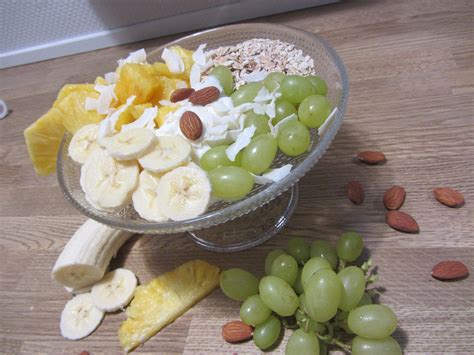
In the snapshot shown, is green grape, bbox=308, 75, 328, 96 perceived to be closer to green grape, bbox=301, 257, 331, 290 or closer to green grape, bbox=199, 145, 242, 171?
green grape, bbox=199, 145, 242, 171

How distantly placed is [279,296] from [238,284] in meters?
0.08

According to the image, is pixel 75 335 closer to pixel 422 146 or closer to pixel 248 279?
pixel 248 279

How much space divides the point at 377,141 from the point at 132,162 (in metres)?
0.50

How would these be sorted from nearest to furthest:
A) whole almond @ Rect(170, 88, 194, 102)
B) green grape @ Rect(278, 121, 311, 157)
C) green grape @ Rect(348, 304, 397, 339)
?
1. green grape @ Rect(348, 304, 397, 339)
2. green grape @ Rect(278, 121, 311, 157)
3. whole almond @ Rect(170, 88, 194, 102)

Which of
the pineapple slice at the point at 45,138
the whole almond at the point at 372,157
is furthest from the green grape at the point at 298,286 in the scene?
the pineapple slice at the point at 45,138

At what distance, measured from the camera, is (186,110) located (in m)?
0.69

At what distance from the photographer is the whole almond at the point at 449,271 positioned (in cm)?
62

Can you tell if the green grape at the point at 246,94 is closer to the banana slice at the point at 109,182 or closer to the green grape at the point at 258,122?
the green grape at the point at 258,122

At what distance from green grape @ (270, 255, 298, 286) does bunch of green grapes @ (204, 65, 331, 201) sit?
0.36 feet

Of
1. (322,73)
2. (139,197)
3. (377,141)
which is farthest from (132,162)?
(377,141)

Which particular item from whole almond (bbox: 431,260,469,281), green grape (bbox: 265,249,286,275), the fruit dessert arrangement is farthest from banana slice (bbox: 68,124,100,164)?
whole almond (bbox: 431,260,469,281)

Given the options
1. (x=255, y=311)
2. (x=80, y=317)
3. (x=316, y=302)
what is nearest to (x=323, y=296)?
(x=316, y=302)

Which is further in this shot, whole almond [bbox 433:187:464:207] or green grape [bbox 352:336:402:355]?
whole almond [bbox 433:187:464:207]

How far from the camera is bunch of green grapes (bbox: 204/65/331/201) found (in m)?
0.59
